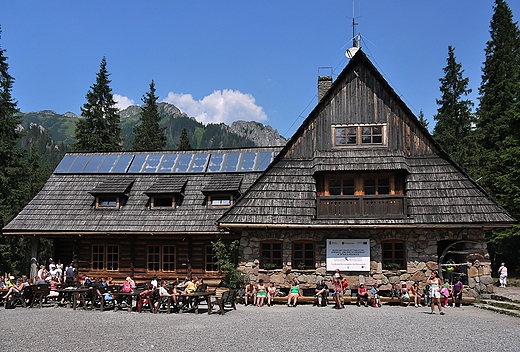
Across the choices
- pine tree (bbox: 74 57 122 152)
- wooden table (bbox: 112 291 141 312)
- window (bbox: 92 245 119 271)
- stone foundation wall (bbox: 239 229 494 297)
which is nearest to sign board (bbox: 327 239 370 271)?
stone foundation wall (bbox: 239 229 494 297)

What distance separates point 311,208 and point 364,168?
2683 millimetres

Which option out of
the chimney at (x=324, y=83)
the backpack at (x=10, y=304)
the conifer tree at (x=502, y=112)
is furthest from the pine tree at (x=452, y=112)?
the backpack at (x=10, y=304)

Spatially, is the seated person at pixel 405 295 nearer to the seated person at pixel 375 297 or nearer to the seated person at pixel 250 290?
the seated person at pixel 375 297

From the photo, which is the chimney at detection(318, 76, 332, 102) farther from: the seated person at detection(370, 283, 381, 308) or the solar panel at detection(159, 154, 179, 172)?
the seated person at detection(370, 283, 381, 308)

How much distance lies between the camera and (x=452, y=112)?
4706cm

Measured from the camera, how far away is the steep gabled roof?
1920 centimetres

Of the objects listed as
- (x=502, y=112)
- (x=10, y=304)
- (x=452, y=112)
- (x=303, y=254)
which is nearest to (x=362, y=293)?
(x=303, y=254)

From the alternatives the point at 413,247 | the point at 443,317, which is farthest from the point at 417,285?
the point at 443,317

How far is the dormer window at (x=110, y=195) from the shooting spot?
24172mm

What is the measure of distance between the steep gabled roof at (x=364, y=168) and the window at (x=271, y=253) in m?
1.15

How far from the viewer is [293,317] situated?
15203 millimetres

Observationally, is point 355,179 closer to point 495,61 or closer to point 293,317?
point 293,317

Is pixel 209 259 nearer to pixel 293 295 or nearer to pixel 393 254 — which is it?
pixel 293 295

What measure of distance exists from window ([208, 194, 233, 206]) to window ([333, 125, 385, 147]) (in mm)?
5827
